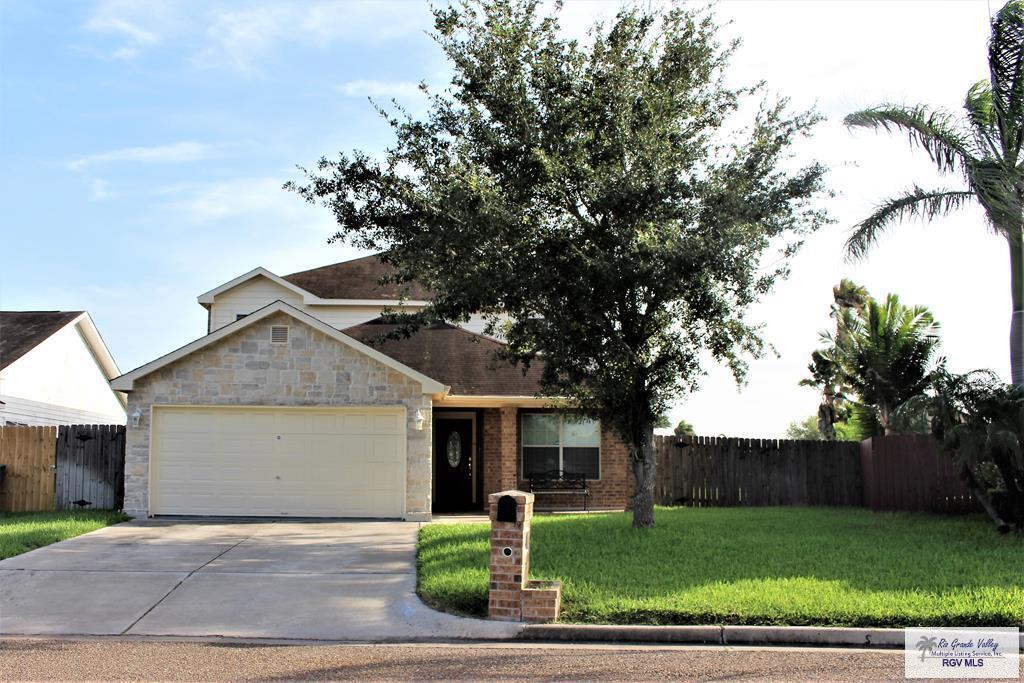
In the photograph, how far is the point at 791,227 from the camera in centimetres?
1514

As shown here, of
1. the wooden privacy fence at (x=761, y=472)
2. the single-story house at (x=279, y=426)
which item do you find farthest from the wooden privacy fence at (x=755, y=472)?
the single-story house at (x=279, y=426)

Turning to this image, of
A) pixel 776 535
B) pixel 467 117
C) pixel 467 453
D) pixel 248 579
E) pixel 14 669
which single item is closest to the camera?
pixel 14 669

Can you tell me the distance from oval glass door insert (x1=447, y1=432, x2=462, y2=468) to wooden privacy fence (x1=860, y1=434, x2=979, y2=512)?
31.0 ft

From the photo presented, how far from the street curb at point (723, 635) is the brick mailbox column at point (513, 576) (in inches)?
11.1

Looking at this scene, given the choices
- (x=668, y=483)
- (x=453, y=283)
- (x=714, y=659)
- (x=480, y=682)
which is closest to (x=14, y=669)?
(x=480, y=682)

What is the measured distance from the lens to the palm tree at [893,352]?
73.7ft

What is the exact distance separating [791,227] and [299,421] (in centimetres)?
995

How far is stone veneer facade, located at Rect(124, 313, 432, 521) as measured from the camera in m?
18.1

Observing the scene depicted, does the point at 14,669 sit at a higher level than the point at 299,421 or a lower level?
lower

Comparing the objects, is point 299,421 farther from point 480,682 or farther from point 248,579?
point 480,682

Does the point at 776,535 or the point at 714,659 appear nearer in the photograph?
the point at 714,659

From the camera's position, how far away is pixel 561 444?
21.1 metres

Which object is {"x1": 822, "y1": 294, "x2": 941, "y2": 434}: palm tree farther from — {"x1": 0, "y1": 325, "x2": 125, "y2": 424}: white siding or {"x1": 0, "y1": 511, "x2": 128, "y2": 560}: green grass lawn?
{"x1": 0, "y1": 325, "x2": 125, "y2": 424}: white siding

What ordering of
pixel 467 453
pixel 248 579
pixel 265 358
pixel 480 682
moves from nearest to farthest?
pixel 480 682 → pixel 248 579 → pixel 265 358 → pixel 467 453
